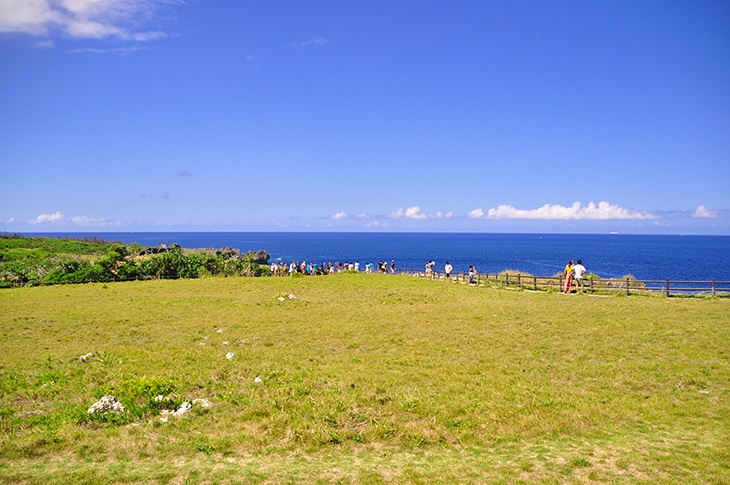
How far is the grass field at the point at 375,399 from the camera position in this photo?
9867mm

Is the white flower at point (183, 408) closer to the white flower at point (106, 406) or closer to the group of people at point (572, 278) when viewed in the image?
the white flower at point (106, 406)

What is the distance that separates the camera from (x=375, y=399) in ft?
43.3

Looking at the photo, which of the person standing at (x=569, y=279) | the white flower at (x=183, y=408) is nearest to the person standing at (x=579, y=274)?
the person standing at (x=569, y=279)

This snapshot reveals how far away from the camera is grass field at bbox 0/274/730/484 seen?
9.87m

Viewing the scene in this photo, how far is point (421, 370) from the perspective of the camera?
1600cm

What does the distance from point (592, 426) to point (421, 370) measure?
18.4 ft

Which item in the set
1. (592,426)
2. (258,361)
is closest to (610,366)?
(592,426)

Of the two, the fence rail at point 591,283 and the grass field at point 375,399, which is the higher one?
the fence rail at point 591,283

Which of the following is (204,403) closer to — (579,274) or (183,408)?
(183,408)

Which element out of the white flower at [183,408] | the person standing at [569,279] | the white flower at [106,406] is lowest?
the white flower at [183,408]

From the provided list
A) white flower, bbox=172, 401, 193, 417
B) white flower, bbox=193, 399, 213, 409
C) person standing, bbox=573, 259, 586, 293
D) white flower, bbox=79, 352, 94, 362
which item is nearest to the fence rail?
person standing, bbox=573, 259, 586, 293

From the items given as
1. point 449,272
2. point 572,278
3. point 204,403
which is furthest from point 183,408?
point 449,272

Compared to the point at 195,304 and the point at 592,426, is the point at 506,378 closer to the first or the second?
the point at 592,426

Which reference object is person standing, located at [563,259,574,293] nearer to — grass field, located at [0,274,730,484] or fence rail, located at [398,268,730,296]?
fence rail, located at [398,268,730,296]
